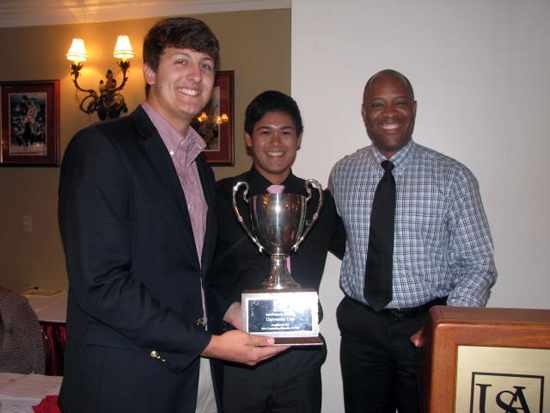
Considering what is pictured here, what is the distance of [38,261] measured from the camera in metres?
3.89

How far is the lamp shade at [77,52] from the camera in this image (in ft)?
11.6

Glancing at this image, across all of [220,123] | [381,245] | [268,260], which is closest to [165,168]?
[268,260]

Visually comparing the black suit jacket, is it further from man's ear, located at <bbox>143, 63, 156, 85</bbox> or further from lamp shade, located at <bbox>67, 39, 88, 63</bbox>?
lamp shade, located at <bbox>67, 39, 88, 63</bbox>

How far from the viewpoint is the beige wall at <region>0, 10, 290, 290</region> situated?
11.5 feet

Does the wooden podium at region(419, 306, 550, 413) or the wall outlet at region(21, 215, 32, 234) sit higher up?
the wooden podium at region(419, 306, 550, 413)

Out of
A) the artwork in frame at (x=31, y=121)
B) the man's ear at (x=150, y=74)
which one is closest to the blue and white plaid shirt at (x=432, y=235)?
the man's ear at (x=150, y=74)

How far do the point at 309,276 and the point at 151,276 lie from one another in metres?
0.75

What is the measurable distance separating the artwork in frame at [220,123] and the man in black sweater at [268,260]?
1.75 m

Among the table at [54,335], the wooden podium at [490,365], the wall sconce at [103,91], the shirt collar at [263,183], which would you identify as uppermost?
the wall sconce at [103,91]

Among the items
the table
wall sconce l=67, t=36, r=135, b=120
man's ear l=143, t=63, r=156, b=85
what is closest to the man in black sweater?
man's ear l=143, t=63, r=156, b=85

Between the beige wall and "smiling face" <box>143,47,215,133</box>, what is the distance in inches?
91.4

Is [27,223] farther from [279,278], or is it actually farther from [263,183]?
[279,278]

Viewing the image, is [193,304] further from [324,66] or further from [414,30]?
[414,30]

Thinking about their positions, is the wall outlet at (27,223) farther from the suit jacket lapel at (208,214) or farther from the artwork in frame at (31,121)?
the suit jacket lapel at (208,214)
